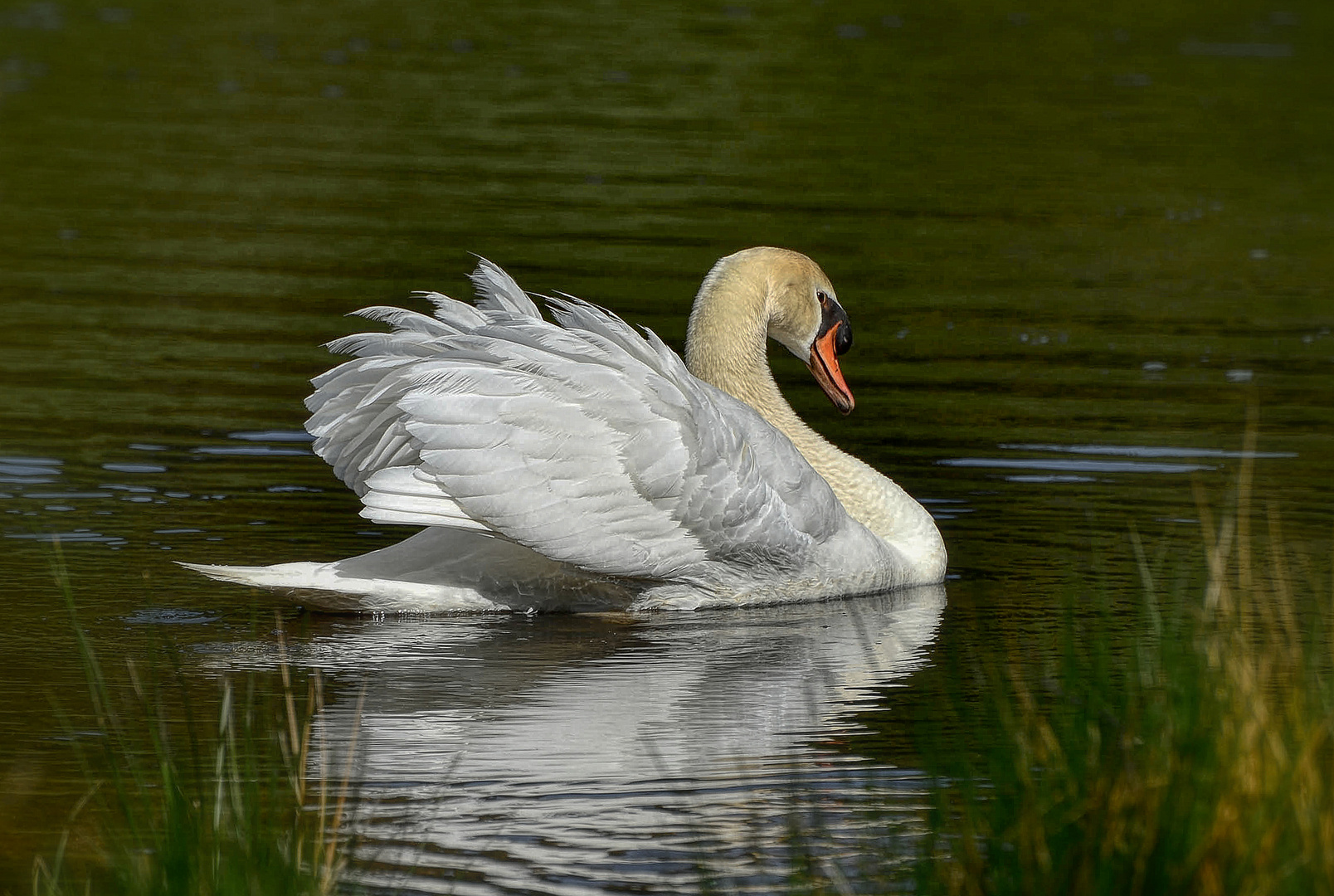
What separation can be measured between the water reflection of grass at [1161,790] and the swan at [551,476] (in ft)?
8.91

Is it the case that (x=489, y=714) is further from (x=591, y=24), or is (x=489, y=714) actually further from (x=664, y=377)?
(x=591, y=24)

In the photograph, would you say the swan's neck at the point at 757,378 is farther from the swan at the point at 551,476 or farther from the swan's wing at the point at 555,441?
the swan's wing at the point at 555,441

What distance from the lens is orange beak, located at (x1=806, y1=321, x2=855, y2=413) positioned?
9969 millimetres

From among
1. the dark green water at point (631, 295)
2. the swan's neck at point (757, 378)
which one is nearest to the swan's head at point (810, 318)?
the swan's neck at point (757, 378)

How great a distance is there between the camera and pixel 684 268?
Result: 51.9 feet

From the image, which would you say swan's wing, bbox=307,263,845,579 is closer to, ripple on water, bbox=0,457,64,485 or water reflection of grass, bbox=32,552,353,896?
water reflection of grass, bbox=32,552,353,896

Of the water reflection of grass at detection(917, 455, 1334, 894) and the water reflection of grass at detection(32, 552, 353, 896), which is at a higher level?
the water reflection of grass at detection(917, 455, 1334, 894)

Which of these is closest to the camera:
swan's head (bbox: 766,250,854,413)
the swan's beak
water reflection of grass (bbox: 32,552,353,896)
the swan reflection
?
water reflection of grass (bbox: 32,552,353,896)

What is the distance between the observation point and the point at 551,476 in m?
8.04

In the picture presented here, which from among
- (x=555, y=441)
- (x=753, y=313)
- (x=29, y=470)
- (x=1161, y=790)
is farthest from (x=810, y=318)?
(x=1161, y=790)

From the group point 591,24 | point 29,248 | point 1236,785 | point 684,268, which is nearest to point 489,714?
point 1236,785

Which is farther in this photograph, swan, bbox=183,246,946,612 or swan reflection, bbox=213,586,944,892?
swan, bbox=183,246,946,612

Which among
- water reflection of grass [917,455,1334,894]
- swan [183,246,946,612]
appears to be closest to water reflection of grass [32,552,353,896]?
swan [183,246,946,612]

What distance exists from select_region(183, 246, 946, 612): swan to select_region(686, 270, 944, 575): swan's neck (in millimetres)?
419
